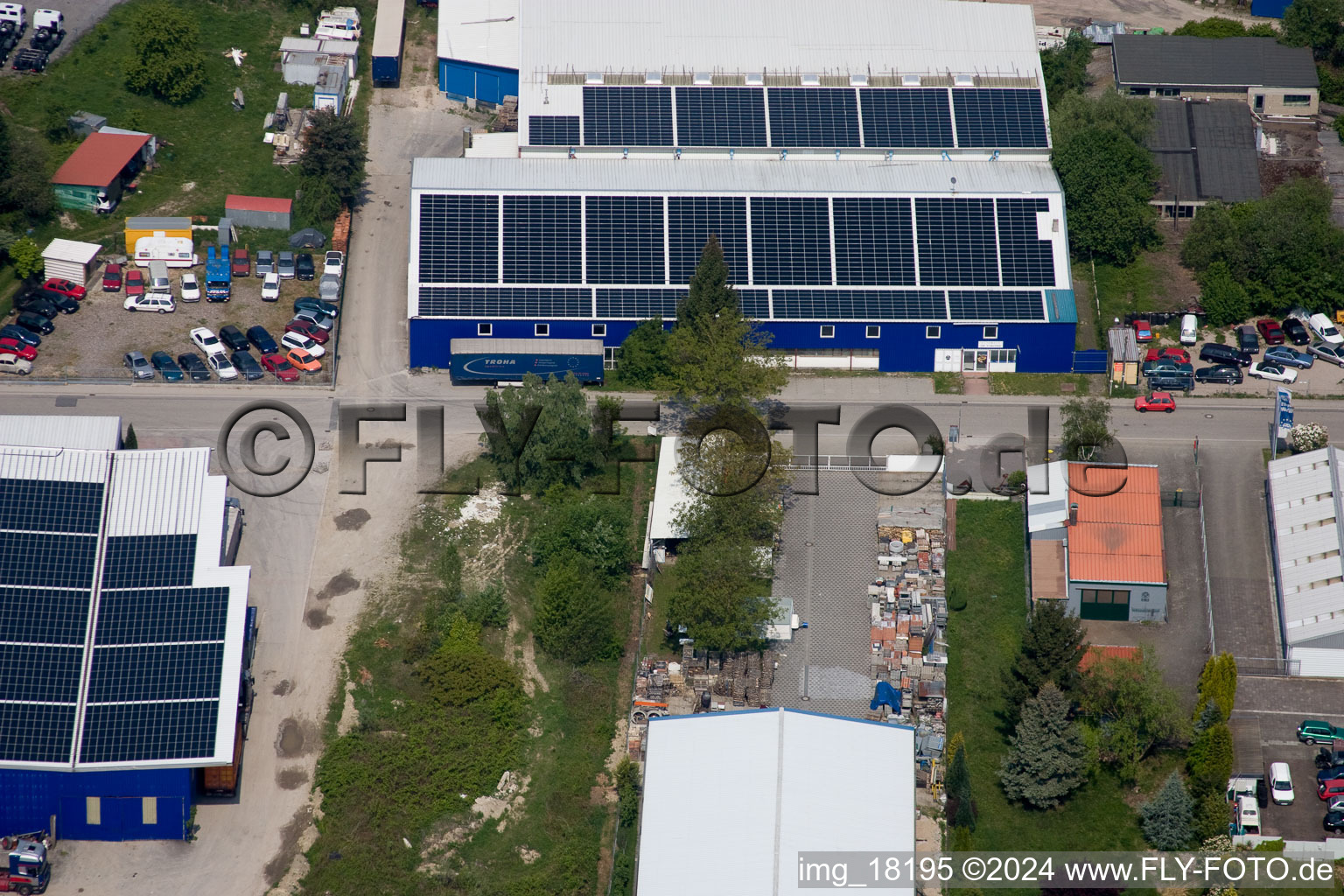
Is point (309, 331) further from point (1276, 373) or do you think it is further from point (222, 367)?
point (1276, 373)

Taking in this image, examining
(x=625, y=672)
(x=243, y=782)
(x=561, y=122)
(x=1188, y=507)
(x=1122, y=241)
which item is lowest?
(x=243, y=782)

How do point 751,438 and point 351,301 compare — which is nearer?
point 751,438

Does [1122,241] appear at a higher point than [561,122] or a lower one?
lower

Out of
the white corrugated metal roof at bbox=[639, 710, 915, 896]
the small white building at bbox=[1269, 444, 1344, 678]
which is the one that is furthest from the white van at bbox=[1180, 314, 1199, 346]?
the white corrugated metal roof at bbox=[639, 710, 915, 896]

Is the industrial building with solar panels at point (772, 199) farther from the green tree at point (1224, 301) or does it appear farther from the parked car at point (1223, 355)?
the green tree at point (1224, 301)

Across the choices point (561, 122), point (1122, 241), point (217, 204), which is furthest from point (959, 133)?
point (217, 204)

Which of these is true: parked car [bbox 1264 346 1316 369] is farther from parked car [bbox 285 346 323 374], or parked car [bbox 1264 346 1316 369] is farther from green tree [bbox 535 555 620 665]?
parked car [bbox 285 346 323 374]

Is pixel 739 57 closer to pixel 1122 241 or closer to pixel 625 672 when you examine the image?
pixel 1122 241
